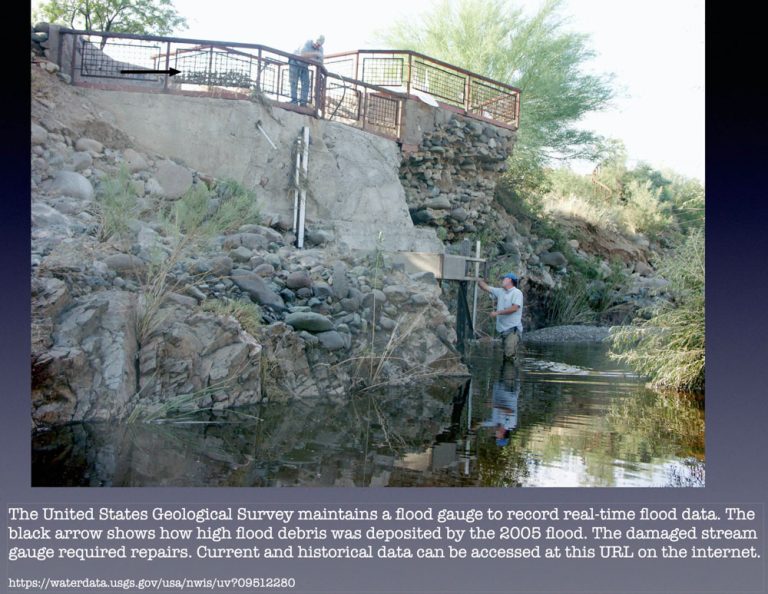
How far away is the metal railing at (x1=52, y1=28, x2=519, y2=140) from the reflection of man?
2083 millimetres

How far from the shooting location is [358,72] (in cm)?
586

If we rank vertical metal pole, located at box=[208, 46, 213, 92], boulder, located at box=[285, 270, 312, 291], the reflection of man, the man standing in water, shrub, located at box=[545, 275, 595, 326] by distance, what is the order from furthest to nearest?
1. shrub, located at box=[545, 275, 595, 326]
2. the man standing in water
3. vertical metal pole, located at box=[208, 46, 213, 92]
4. boulder, located at box=[285, 270, 312, 291]
5. the reflection of man

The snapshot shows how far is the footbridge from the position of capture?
4.86m

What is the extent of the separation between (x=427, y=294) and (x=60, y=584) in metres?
2.96

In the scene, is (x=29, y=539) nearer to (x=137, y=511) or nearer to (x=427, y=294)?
(x=137, y=511)

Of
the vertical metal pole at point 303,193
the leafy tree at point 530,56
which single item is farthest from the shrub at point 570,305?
the vertical metal pole at point 303,193

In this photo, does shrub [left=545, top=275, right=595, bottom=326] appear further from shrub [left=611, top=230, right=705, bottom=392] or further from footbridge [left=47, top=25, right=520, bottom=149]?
shrub [left=611, top=230, right=705, bottom=392]

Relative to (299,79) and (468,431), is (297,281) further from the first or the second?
(299,79)

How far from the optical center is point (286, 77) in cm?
557

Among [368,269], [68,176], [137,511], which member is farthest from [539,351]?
[137,511]

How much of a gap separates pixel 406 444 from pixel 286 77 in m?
2.99

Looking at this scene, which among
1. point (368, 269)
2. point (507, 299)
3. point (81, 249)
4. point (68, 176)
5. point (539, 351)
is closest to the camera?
point (81, 249)

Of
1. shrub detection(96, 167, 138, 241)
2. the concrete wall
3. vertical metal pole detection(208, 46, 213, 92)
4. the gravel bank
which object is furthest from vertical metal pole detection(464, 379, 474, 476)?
vertical metal pole detection(208, 46, 213, 92)

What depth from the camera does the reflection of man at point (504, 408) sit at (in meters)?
3.79
